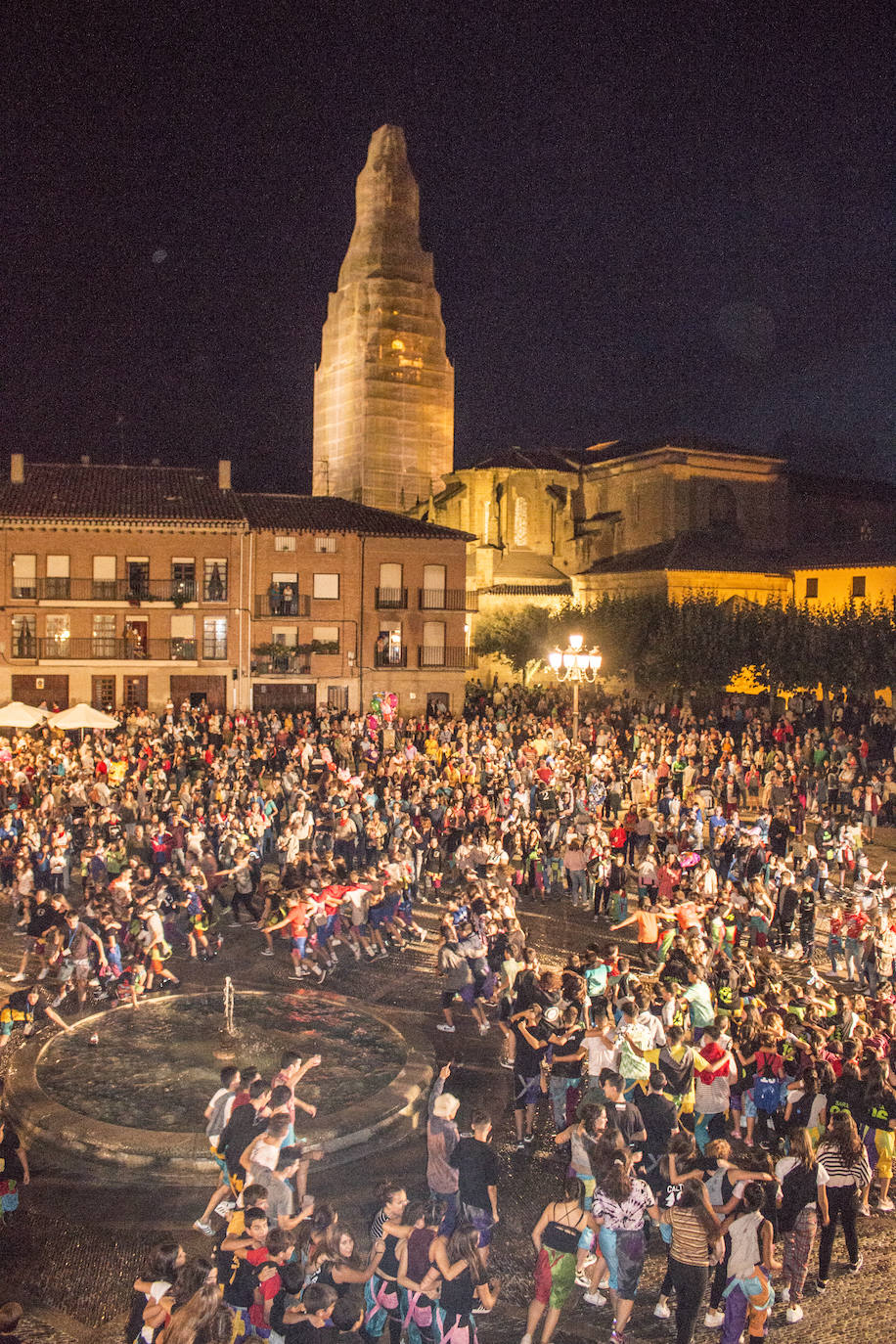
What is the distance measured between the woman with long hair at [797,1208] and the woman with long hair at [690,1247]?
3.42 ft

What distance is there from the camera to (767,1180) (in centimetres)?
695

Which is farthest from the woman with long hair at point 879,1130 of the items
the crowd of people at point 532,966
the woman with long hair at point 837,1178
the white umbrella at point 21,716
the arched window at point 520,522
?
the arched window at point 520,522

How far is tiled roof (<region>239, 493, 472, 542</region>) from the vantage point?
133 feet

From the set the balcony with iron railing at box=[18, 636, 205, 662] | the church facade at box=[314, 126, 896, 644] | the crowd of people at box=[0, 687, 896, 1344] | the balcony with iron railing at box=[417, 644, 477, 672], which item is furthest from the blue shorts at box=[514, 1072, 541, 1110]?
the church facade at box=[314, 126, 896, 644]

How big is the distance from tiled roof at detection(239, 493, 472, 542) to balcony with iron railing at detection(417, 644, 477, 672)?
425cm

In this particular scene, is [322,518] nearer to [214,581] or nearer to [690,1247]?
[214,581]

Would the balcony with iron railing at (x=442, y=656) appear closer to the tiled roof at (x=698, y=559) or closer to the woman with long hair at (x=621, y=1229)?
the tiled roof at (x=698, y=559)

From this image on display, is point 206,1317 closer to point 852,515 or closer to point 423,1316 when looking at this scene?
point 423,1316

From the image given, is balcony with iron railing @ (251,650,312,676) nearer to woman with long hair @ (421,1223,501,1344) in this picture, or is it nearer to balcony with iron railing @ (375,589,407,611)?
balcony with iron railing @ (375,589,407,611)

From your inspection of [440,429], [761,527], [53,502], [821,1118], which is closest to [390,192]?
[440,429]

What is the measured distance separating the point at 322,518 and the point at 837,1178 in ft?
117

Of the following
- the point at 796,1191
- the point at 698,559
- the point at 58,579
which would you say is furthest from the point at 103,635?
the point at 796,1191

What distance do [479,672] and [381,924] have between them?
39.7m

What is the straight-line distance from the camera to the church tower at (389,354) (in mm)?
65000
